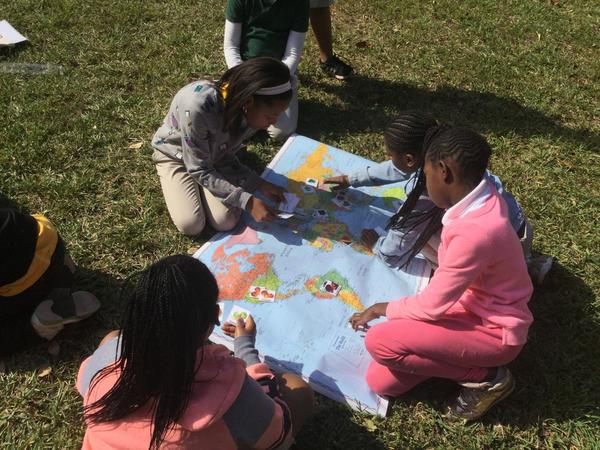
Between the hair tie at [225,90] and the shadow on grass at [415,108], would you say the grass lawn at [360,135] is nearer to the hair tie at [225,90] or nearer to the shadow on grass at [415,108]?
the shadow on grass at [415,108]

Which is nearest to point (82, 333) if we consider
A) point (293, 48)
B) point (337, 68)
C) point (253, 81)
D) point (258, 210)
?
point (258, 210)

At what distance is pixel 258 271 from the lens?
3.06 m

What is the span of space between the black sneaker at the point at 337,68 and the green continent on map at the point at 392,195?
1.43 metres

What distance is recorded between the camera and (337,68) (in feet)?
14.9

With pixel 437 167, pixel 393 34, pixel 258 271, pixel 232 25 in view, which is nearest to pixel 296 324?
pixel 258 271

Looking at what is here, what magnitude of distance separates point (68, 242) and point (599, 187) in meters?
3.67

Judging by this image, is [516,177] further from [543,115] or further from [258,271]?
[258,271]

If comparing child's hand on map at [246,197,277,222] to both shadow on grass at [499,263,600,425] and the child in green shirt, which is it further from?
shadow on grass at [499,263,600,425]

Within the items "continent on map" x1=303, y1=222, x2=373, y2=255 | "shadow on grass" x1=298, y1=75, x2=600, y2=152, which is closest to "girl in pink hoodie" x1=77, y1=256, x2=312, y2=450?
"continent on map" x1=303, y1=222, x2=373, y2=255

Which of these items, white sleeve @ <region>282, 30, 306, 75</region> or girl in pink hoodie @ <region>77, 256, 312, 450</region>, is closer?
girl in pink hoodie @ <region>77, 256, 312, 450</region>

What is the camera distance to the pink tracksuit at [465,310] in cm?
212

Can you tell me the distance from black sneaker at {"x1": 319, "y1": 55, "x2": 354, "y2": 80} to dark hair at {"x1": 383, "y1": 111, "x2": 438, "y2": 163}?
6.64 feet

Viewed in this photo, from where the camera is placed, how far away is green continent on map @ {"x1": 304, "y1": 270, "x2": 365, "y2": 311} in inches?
116

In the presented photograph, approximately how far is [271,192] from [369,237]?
703 millimetres
